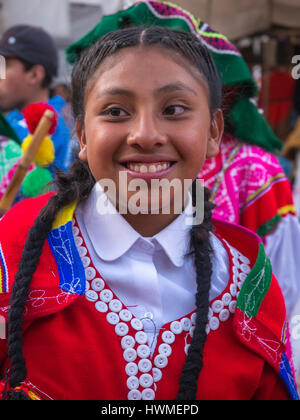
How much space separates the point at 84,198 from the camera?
124 cm

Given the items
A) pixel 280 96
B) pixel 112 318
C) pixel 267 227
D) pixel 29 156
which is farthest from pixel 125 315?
pixel 280 96

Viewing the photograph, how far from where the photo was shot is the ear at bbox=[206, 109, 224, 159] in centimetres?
133

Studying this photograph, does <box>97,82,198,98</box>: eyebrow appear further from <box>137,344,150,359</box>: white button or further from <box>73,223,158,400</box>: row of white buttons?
<box>137,344,150,359</box>: white button

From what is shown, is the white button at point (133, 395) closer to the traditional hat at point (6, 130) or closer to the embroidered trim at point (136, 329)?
the embroidered trim at point (136, 329)

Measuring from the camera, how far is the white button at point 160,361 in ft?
3.62

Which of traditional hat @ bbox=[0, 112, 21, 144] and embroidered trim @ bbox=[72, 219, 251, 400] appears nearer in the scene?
Answer: embroidered trim @ bbox=[72, 219, 251, 400]

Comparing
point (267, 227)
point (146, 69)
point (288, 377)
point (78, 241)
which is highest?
point (146, 69)

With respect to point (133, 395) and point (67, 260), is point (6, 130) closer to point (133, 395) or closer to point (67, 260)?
point (67, 260)

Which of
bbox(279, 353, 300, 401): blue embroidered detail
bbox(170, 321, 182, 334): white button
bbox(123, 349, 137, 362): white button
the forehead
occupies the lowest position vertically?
bbox(279, 353, 300, 401): blue embroidered detail

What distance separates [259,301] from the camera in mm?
1208

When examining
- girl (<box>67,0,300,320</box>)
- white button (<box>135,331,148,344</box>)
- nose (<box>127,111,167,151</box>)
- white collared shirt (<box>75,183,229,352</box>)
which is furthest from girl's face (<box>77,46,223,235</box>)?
girl (<box>67,0,300,320</box>)

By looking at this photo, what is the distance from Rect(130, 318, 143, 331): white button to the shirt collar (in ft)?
0.49

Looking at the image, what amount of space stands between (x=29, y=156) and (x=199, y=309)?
3.13 feet
